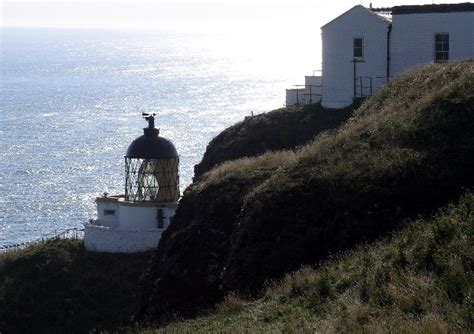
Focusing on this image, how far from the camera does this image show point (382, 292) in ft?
47.6

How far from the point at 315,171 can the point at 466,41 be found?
52.2ft

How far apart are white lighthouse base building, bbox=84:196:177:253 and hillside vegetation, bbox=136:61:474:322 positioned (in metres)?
9.11

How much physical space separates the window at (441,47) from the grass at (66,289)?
44.5ft

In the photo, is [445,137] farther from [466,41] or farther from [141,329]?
[466,41]

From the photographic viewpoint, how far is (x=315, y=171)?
870 inches

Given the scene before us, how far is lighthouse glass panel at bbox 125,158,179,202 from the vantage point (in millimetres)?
36375

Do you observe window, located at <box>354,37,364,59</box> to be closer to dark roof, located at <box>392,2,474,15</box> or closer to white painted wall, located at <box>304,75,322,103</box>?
dark roof, located at <box>392,2,474,15</box>

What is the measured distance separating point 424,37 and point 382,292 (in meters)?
23.8

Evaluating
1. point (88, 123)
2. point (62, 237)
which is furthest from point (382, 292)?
point (88, 123)

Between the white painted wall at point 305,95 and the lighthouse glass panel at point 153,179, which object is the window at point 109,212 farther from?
the white painted wall at point 305,95

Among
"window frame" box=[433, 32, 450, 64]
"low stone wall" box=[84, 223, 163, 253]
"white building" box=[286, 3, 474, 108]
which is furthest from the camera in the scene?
"window frame" box=[433, 32, 450, 64]

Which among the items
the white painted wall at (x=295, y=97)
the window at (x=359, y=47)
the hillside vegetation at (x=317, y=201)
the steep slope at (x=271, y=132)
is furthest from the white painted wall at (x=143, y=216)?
the window at (x=359, y=47)

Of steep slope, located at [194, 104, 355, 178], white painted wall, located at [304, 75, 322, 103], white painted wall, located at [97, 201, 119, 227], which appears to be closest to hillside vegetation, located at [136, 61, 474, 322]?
steep slope, located at [194, 104, 355, 178]

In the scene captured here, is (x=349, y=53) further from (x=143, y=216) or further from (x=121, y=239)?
(x=121, y=239)
